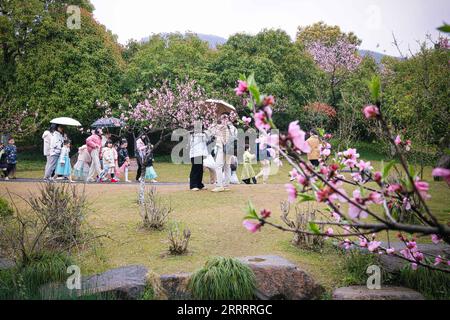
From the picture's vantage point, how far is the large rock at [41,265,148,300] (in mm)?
4538

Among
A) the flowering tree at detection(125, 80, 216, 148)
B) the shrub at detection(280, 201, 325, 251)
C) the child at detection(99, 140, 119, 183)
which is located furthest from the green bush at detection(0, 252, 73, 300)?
the flowering tree at detection(125, 80, 216, 148)

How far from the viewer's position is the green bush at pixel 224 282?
480 cm

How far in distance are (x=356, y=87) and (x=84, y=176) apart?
20.4m

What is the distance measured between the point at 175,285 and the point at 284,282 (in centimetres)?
135

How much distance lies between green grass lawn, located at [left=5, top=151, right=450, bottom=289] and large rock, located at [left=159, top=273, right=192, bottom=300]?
55 centimetres

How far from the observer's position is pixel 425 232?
211 cm

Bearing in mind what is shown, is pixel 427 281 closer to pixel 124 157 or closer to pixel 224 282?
pixel 224 282

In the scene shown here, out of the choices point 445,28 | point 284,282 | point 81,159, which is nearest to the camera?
point 445,28

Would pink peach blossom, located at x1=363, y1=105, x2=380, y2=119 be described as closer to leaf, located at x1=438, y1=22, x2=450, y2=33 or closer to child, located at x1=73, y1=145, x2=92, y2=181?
leaf, located at x1=438, y1=22, x2=450, y2=33

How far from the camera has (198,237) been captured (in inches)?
277

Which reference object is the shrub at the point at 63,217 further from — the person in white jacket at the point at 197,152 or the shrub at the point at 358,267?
the person in white jacket at the point at 197,152

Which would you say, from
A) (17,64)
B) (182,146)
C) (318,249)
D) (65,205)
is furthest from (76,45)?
(318,249)

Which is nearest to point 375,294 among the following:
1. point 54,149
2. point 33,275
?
point 33,275
